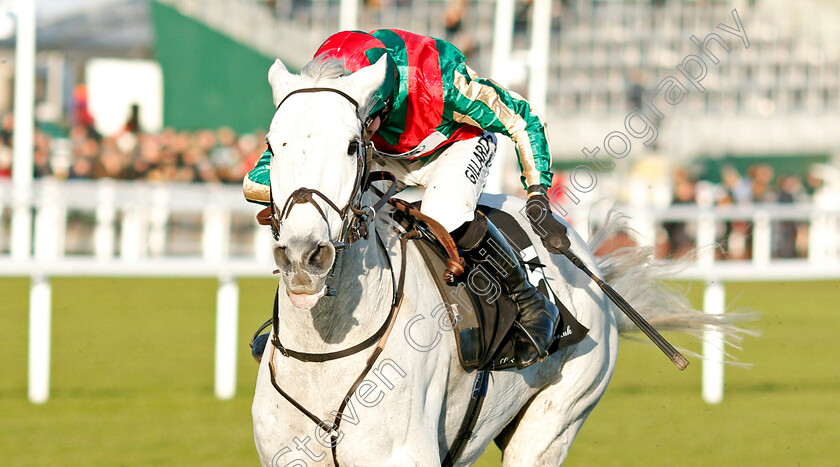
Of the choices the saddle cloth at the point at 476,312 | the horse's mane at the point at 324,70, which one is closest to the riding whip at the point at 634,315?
the saddle cloth at the point at 476,312

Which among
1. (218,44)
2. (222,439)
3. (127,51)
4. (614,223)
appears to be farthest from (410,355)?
(127,51)

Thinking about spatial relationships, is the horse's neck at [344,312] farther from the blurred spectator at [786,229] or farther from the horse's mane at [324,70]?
the blurred spectator at [786,229]

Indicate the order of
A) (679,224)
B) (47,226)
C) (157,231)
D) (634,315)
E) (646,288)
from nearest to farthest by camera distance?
(634,315), (646,288), (47,226), (157,231), (679,224)

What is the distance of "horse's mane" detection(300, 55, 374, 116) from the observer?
2963 mm

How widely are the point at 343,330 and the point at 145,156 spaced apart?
38.3ft

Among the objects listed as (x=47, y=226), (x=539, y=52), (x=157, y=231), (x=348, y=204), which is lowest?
(x=157, y=231)

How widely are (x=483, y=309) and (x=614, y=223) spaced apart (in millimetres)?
1510

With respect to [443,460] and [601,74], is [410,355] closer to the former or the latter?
[443,460]

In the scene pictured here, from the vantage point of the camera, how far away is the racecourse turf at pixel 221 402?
20.5ft

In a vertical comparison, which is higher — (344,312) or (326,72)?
(326,72)

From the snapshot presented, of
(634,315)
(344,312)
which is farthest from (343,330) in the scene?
(634,315)

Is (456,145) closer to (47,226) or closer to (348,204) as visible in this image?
(348,204)

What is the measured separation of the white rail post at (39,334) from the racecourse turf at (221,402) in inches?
7.0

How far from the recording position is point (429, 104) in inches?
137
